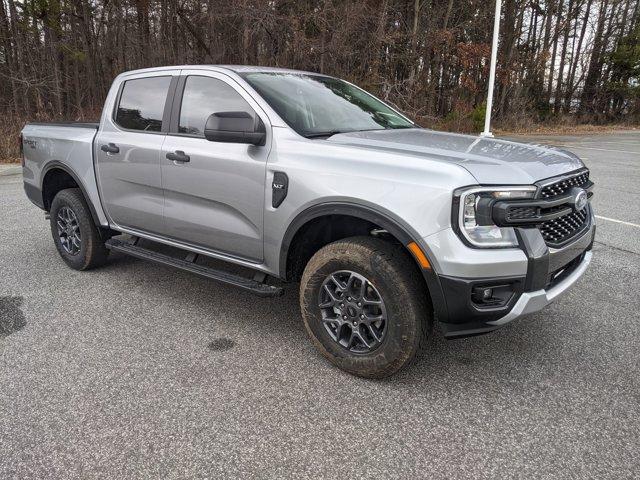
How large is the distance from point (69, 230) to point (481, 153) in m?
3.87

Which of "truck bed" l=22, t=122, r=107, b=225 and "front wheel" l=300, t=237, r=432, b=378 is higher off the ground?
"truck bed" l=22, t=122, r=107, b=225

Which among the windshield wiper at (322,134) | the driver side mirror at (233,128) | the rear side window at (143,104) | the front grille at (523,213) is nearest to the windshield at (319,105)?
the windshield wiper at (322,134)

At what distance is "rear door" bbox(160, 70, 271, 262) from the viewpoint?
314cm

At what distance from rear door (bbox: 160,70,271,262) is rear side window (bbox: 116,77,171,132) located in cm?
22

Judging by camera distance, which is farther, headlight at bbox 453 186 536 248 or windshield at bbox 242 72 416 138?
windshield at bbox 242 72 416 138

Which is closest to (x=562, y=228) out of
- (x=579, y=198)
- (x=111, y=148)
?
(x=579, y=198)

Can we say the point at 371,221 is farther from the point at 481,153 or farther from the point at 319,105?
the point at 319,105

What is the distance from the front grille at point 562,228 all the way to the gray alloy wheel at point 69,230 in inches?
156

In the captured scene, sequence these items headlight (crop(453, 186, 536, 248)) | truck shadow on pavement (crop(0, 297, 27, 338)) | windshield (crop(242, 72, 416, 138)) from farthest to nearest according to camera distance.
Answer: truck shadow on pavement (crop(0, 297, 27, 338)) < windshield (crop(242, 72, 416, 138)) < headlight (crop(453, 186, 536, 248))

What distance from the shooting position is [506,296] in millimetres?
2471

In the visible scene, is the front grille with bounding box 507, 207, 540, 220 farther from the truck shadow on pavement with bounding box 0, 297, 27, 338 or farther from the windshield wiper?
the truck shadow on pavement with bounding box 0, 297, 27, 338

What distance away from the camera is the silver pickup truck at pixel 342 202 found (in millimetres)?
2428

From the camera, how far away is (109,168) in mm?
4105

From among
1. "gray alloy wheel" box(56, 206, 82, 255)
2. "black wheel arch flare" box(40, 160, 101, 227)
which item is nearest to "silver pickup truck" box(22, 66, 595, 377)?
"black wheel arch flare" box(40, 160, 101, 227)
